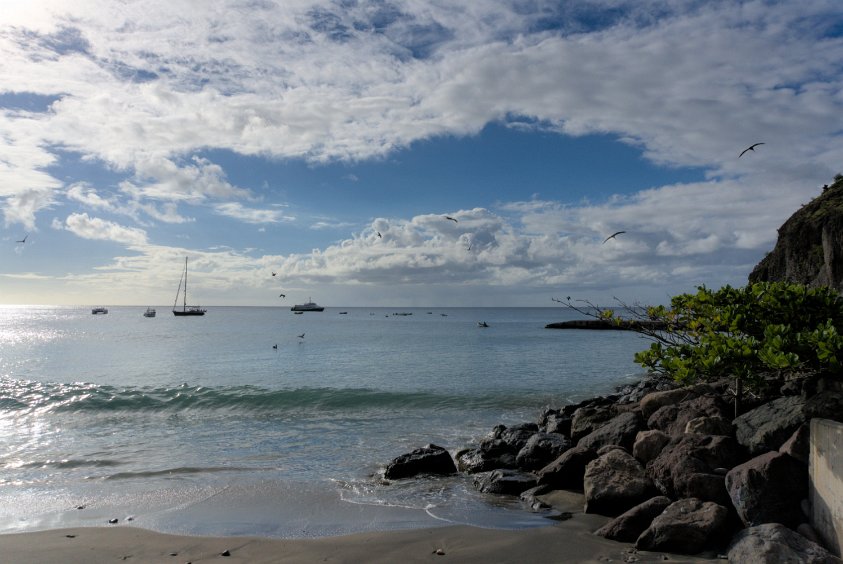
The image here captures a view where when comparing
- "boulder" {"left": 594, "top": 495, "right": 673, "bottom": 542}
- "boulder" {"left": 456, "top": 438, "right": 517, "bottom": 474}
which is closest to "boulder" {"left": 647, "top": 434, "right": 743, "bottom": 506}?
"boulder" {"left": 594, "top": 495, "right": 673, "bottom": 542}

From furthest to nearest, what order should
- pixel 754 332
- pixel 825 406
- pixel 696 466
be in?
pixel 754 332, pixel 696 466, pixel 825 406

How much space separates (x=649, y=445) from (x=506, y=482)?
2.39 meters

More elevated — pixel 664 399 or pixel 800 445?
pixel 800 445

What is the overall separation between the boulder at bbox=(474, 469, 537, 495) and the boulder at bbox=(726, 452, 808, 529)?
3.54 m

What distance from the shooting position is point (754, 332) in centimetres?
853

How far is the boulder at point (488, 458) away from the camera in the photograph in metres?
10.9

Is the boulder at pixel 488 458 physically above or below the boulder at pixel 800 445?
below

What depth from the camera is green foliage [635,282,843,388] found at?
7203mm

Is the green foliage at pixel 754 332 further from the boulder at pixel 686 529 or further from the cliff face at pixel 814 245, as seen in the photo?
the cliff face at pixel 814 245

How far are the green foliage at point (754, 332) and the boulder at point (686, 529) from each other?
199cm

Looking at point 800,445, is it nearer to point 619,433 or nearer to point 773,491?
point 773,491

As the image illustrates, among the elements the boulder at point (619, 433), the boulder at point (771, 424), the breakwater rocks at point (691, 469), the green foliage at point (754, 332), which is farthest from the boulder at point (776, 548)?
the boulder at point (619, 433)

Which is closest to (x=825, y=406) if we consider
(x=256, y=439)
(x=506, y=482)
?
(x=506, y=482)

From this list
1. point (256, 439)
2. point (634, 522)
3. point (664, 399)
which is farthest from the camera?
point (256, 439)
